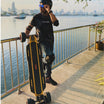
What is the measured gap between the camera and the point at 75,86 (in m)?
2.79

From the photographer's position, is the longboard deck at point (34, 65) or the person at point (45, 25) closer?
the longboard deck at point (34, 65)

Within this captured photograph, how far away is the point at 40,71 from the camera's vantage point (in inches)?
84.6

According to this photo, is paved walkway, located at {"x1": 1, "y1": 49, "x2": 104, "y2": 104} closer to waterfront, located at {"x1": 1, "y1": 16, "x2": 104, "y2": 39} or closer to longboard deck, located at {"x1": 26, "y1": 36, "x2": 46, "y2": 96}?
longboard deck, located at {"x1": 26, "y1": 36, "x2": 46, "y2": 96}

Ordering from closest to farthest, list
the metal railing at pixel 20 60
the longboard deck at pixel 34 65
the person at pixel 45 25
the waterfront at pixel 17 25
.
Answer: the longboard deck at pixel 34 65 → the person at pixel 45 25 → the metal railing at pixel 20 60 → the waterfront at pixel 17 25

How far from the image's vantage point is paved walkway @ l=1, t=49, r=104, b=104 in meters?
2.35

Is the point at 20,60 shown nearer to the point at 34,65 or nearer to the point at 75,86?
the point at 75,86

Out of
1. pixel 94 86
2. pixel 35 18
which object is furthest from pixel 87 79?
pixel 35 18

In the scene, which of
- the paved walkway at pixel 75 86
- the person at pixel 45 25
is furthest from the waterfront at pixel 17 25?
the paved walkway at pixel 75 86

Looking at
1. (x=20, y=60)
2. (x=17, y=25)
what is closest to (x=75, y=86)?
(x=20, y=60)

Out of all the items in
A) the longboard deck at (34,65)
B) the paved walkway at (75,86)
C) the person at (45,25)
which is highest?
the person at (45,25)

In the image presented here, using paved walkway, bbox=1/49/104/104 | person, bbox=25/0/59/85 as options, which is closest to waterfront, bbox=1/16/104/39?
person, bbox=25/0/59/85

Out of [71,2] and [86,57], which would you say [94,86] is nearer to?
[86,57]

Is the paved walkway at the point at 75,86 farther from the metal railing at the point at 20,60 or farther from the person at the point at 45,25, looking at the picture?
the person at the point at 45,25

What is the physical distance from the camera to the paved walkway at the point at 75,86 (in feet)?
7.70
